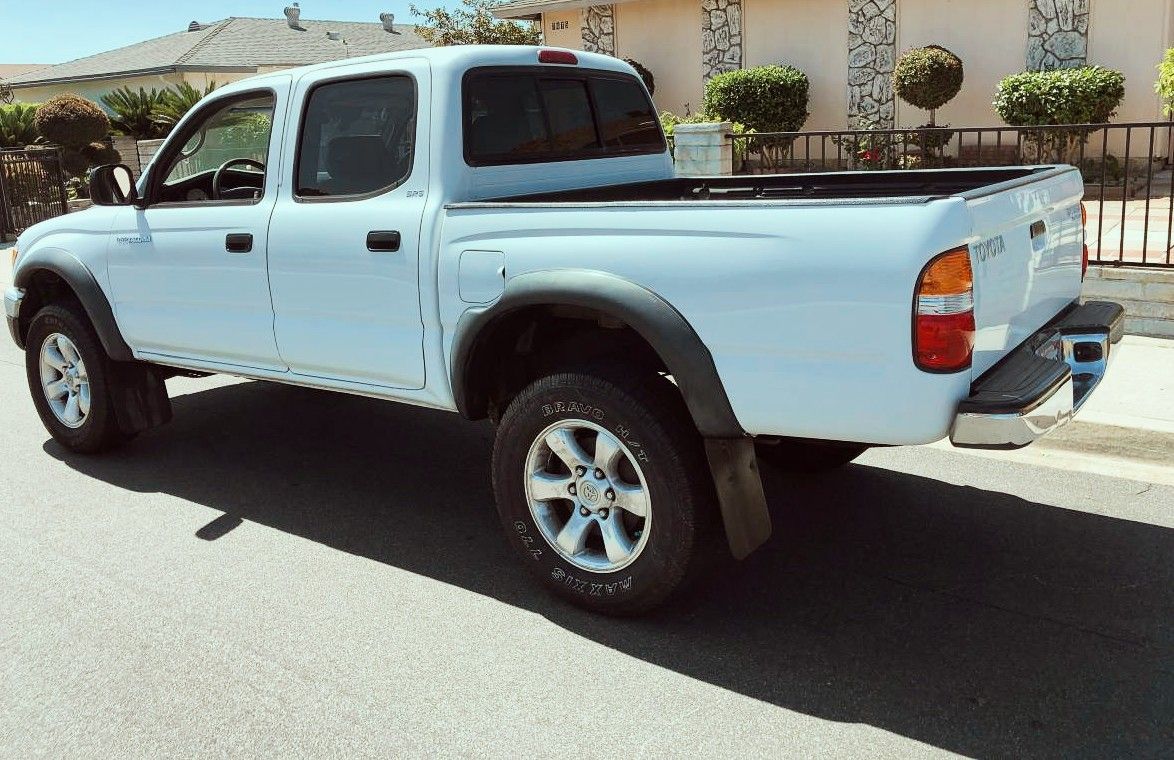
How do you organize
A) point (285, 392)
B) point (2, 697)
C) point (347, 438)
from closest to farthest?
point (2, 697) < point (347, 438) < point (285, 392)

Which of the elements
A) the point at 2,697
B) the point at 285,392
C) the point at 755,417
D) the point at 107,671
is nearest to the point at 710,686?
the point at 755,417

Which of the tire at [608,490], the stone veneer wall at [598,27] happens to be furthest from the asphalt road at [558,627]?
the stone veneer wall at [598,27]

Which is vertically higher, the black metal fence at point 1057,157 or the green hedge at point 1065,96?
the green hedge at point 1065,96

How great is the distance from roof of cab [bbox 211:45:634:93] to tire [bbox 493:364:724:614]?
4.58ft

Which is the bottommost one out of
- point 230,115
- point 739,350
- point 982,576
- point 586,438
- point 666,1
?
point 982,576

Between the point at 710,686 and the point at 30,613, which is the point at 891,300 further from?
the point at 30,613

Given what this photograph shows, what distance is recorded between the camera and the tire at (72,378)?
18.9 ft

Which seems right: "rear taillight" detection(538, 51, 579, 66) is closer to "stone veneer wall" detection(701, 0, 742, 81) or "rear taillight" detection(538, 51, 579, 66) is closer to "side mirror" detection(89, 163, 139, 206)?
"side mirror" detection(89, 163, 139, 206)

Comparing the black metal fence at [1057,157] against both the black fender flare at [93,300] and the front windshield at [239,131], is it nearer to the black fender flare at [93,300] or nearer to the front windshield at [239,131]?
the front windshield at [239,131]

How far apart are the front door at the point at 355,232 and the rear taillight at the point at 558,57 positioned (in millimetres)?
661

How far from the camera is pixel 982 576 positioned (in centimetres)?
414

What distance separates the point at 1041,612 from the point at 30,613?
3.75m

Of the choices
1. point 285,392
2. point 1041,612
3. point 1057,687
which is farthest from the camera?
point 285,392

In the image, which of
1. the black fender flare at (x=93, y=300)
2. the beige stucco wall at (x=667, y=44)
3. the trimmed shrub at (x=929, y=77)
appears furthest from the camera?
the beige stucco wall at (x=667, y=44)
